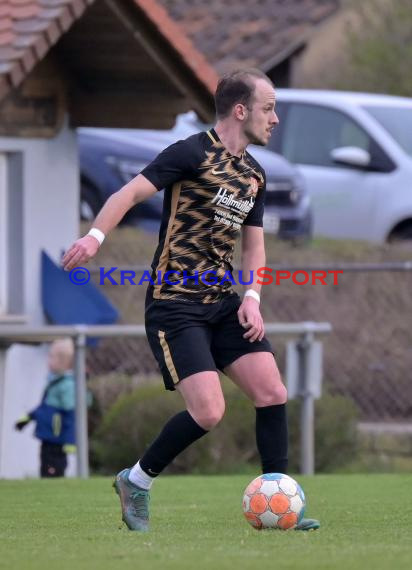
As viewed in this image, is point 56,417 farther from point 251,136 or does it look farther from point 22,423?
point 251,136

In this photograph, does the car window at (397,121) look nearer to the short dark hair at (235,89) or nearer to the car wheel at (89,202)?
the car wheel at (89,202)

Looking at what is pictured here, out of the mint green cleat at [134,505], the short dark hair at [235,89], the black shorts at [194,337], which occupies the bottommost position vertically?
the mint green cleat at [134,505]

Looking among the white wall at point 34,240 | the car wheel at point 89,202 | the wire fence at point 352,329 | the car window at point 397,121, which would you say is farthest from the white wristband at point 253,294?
the car window at point 397,121

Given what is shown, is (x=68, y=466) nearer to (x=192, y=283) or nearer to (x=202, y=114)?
(x=202, y=114)

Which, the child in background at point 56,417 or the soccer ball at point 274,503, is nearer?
the soccer ball at point 274,503

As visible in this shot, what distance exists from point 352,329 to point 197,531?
27.0 ft

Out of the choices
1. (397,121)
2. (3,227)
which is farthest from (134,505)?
(397,121)

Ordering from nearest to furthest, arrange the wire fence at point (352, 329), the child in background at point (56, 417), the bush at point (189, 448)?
the child in background at point (56, 417) → the bush at point (189, 448) → the wire fence at point (352, 329)

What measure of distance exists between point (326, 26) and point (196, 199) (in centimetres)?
2233

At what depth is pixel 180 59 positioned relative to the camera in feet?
44.5

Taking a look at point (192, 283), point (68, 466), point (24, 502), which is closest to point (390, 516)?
point (192, 283)

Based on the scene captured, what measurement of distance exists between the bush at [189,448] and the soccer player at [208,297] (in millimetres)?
6658

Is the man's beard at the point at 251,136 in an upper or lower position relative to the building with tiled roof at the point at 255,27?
lower

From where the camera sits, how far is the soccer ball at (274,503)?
699 centimetres
